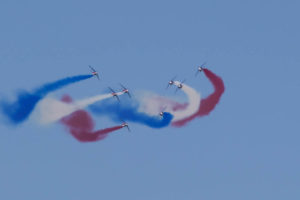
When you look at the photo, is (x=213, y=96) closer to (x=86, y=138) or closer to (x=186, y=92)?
(x=186, y=92)

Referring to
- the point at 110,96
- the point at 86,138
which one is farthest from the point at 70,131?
the point at 110,96

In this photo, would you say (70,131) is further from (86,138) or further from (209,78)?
(209,78)

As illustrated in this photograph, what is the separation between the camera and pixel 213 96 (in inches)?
3211

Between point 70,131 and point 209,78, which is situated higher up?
point 209,78

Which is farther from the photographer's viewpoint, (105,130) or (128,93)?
(128,93)

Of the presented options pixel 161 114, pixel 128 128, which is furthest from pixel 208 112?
pixel 128 128

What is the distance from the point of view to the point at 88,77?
84.0 metres

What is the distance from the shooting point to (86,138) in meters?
78.1

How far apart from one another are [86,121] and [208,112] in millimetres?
20481

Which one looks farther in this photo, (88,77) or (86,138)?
(88,77)

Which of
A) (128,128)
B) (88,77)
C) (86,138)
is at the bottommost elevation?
(86,138)

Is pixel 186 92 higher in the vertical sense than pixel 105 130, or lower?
higher

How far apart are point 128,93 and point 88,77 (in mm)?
7857

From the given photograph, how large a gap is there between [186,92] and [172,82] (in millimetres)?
3669
